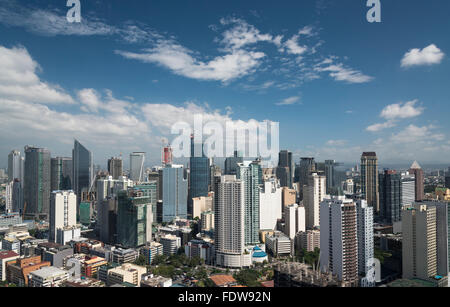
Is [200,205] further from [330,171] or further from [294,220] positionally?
[330,171]

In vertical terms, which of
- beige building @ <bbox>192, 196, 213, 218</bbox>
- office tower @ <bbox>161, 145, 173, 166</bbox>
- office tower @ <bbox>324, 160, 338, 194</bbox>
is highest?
office tower @ <bbox>161, 145, 173, 166</bbox>

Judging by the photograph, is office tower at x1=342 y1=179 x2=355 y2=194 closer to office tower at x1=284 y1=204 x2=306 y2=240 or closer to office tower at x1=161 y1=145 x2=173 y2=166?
office tower at x1=284 y1=204 x2=306 y2=240

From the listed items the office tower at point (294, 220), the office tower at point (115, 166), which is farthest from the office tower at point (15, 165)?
the office tower at point (294, 220)

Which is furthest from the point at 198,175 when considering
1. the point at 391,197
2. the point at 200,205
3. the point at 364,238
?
the point at 364,238

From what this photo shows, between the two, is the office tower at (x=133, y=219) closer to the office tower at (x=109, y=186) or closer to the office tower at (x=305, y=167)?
the office tower at (x=109, y=186)

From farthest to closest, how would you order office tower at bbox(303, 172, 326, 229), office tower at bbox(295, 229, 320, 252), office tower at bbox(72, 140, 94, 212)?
1. office tower at bbox(72, 140, 94, 212)
2. office tower at bbox(303, 172, 326, 229)
3. office tower at bbox(295, 229, 320, 252)

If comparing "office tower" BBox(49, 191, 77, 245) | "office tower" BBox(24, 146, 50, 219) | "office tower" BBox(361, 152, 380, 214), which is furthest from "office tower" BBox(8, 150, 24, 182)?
"office tower" BBox(361, 152, 380, 214)
